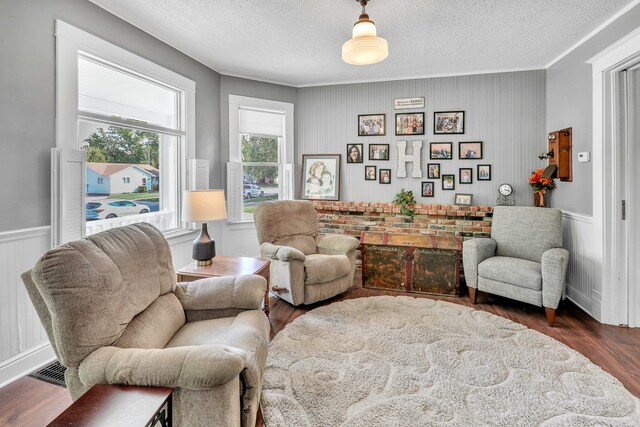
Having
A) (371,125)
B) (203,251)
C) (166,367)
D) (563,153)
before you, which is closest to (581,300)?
(563,153)

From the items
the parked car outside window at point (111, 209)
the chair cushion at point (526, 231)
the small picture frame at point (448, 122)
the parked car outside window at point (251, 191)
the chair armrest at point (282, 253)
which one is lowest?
the chair armrest at point (282, 253)

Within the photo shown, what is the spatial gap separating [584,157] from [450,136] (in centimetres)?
149

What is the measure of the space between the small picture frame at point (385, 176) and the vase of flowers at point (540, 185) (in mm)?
1653

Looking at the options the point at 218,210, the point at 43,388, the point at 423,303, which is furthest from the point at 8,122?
the point at 423,303

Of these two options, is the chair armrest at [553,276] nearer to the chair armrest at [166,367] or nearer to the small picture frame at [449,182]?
the small picture frame at [449,182]

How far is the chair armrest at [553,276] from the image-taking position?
9.44 feet

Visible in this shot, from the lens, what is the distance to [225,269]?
2711mm

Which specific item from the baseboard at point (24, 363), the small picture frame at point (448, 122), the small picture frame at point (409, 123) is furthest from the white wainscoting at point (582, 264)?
the baseboard at point (24, 363)

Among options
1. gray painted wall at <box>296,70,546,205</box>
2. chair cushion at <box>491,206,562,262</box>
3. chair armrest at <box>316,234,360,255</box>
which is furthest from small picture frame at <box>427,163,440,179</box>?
chair armrest at <box>316,234,360,255</box>

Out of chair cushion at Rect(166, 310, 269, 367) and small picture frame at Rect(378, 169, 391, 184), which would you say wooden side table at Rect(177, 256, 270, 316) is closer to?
chair cushion at Rect(166, 310, 269, 367)

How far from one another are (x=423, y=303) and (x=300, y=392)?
1882 millimetres

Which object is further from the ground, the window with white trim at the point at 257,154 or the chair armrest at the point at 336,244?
the window with white trim at the point at 257,154

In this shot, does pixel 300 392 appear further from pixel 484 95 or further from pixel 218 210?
pixel 484 95

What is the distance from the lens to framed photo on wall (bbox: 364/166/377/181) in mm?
4629
